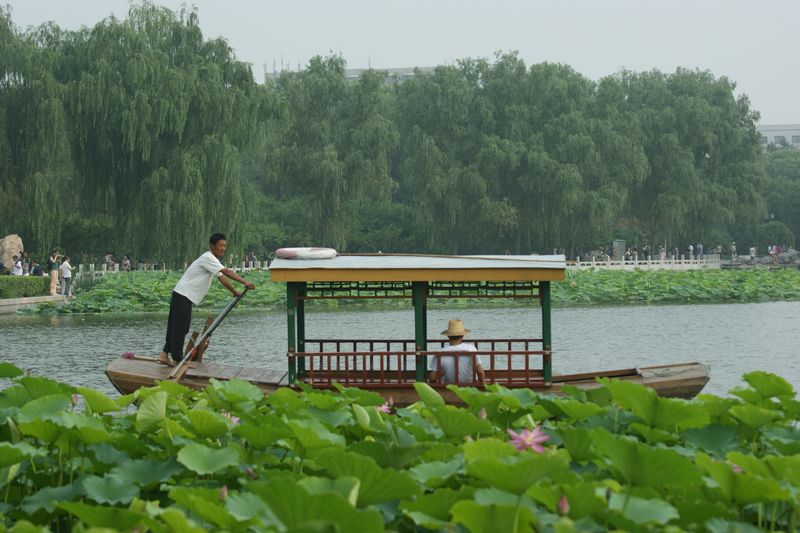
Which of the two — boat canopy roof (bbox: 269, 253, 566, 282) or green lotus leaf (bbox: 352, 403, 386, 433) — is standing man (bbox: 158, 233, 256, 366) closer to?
boat canopy roof (bbox: 269, 253, 566, 282)

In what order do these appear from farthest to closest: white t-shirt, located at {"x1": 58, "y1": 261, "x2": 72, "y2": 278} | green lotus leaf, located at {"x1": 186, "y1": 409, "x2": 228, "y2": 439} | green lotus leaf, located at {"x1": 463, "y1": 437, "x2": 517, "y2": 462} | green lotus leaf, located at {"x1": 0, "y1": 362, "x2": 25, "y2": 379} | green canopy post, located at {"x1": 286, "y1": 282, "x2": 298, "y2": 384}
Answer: white t-shirt, located at {"x1": 58, "y1": 261, "x2": 72, "y2": 278} < green canopy post, located at {"x1": 286, "y1": 282, "x2": 298, "y2": 384} < green lotus leaf, located at {"x1": 0, "y1": 362, "x2": 25, "y2": 379} < green lotus leaf, located at {"x1": 186, "y1": 409, "x2": 228, "y2": 439} < green lotus leaf, located at {"x1": 463, "y1": 437, "x2": 517, "y2": 462}

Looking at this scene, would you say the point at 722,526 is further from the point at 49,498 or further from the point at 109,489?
the point at 49,498

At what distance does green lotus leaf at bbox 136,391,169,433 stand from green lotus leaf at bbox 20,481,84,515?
46 cm

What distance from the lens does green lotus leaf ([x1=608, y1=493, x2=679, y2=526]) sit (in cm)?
238

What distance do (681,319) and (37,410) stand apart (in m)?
17.1

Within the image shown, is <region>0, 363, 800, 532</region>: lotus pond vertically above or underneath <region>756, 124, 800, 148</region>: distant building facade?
underneath

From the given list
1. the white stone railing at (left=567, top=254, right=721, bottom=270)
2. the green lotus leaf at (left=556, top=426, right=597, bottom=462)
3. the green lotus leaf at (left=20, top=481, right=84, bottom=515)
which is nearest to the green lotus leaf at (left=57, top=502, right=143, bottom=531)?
the green lotus leaf at (left=20, top=481, right=84, bottom=515)

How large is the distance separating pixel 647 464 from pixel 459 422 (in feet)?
2.68

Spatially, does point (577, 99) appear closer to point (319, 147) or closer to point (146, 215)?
point (319, 147)

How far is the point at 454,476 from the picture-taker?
9.61 ft

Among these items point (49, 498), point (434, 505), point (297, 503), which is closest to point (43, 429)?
point (49, 498)

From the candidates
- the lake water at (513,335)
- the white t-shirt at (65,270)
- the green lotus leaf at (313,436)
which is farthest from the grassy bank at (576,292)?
the green lotus leaf at (313,436)

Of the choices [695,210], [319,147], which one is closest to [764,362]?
[319,147]

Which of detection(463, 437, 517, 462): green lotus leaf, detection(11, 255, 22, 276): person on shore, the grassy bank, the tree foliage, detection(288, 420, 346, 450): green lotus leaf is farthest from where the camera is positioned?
detection(11, 255, 22, 276): person on shore
